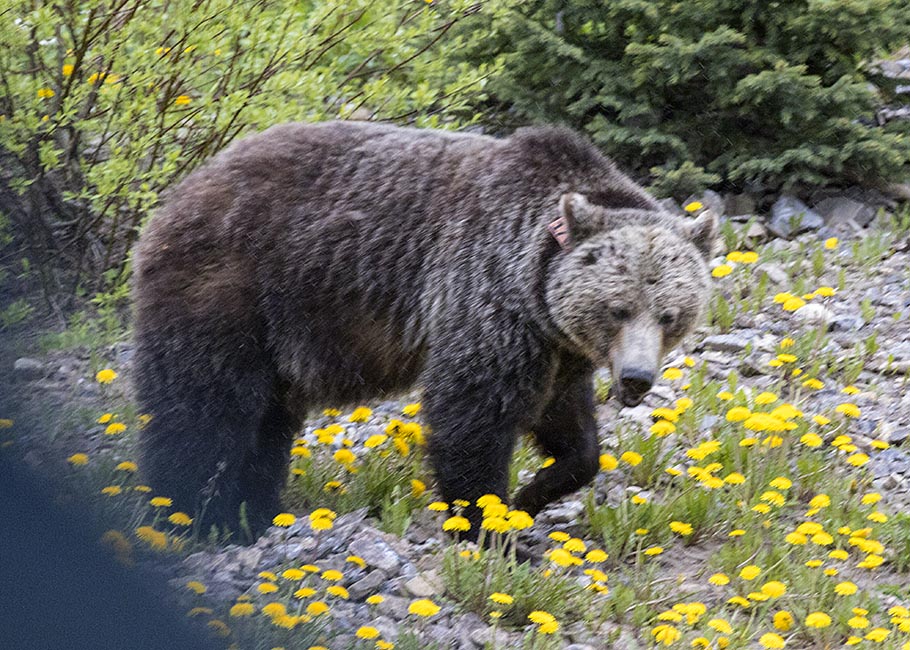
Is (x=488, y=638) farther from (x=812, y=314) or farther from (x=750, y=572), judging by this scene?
(x=812, y=314)

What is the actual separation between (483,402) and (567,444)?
→ 70cm

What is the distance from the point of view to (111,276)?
652 centimetres

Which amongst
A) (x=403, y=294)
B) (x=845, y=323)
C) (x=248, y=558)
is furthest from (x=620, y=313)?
(x=845, y=323)

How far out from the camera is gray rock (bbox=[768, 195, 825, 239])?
8148mm

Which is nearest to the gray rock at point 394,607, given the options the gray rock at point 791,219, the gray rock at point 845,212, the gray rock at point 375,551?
the gray rock at point 375,551

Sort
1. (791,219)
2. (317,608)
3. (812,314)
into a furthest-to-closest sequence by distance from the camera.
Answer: (791,219) → (812,314) → (317,608)

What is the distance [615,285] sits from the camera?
4.71 meters

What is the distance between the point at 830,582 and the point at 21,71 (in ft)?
14.9

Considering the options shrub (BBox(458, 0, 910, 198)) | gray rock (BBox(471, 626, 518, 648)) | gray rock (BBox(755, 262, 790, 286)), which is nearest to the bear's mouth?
gray rock (BBox(471, 626, 518, 648))

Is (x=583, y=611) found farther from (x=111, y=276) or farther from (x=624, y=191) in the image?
(x=111, y=276)

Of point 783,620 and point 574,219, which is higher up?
point 574,219

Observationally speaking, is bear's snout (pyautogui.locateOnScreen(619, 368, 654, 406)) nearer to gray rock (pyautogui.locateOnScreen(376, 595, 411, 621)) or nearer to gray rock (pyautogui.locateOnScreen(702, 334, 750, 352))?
gray rock (pyautogui.locateOnScreen(376, 595, 411, 621))

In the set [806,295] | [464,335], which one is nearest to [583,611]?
[464,335]

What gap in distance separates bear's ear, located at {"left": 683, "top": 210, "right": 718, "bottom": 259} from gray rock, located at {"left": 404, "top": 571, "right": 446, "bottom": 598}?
5.93 feet
